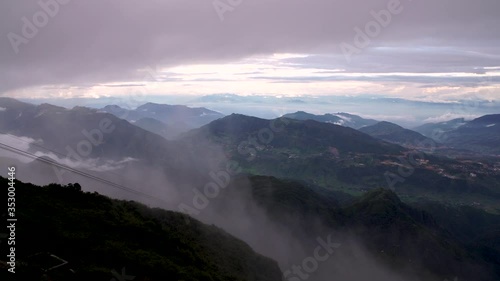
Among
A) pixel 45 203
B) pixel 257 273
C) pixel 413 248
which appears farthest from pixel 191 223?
pixel 413 248

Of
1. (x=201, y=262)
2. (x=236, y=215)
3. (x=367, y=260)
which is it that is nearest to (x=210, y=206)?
(x=236, y=215)

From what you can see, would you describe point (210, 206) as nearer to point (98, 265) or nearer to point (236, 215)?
point (236, 215)

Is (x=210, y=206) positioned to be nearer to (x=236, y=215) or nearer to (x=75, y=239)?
(x=236, y=215)

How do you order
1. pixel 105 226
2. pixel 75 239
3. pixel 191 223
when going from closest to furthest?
1. pixel 75 239
2. pixel 105 226
3. pixel 191 223

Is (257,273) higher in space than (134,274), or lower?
lower

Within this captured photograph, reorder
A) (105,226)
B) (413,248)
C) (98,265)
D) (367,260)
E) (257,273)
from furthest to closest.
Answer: (413,248), (367,260), (257,273), (105,226), (98,265)

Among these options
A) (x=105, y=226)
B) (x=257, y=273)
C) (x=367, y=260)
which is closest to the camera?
(x=105, y=226)

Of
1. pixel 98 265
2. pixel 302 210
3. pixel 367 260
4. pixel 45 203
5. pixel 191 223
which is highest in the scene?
pixel 45 203

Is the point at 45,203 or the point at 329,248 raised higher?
the point at 45,203

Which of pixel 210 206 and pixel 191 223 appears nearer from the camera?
pixel 191 223
